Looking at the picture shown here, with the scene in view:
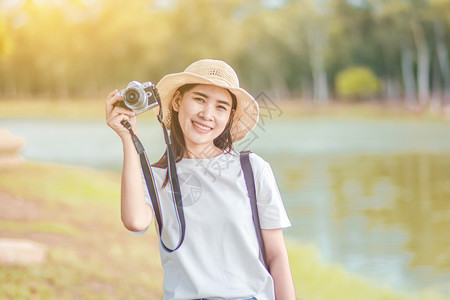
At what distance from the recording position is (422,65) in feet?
107

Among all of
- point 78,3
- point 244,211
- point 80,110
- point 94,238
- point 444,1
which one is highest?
point 444,1

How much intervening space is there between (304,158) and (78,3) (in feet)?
27.3

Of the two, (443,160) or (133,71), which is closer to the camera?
(443,160)

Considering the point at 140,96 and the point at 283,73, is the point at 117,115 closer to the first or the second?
the point at 140,96

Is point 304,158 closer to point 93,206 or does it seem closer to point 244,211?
point 93,206

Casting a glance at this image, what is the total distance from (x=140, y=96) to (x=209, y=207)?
0.29m

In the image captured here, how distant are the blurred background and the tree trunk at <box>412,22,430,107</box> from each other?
66 millimetres

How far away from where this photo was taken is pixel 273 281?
1624 mm

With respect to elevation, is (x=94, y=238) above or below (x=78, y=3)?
below

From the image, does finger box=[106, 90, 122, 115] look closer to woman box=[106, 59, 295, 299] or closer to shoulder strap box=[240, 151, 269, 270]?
woman box=[106, 59, 295, 299]

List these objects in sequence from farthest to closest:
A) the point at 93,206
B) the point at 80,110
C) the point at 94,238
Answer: the point at 80,110
the point at 93,206
the point at 94,238

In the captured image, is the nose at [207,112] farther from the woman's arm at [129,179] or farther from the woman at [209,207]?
the woman's arm at [129,179]

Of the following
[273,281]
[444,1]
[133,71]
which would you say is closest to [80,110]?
[133,71]

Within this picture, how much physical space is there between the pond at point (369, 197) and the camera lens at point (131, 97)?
0.42 m
